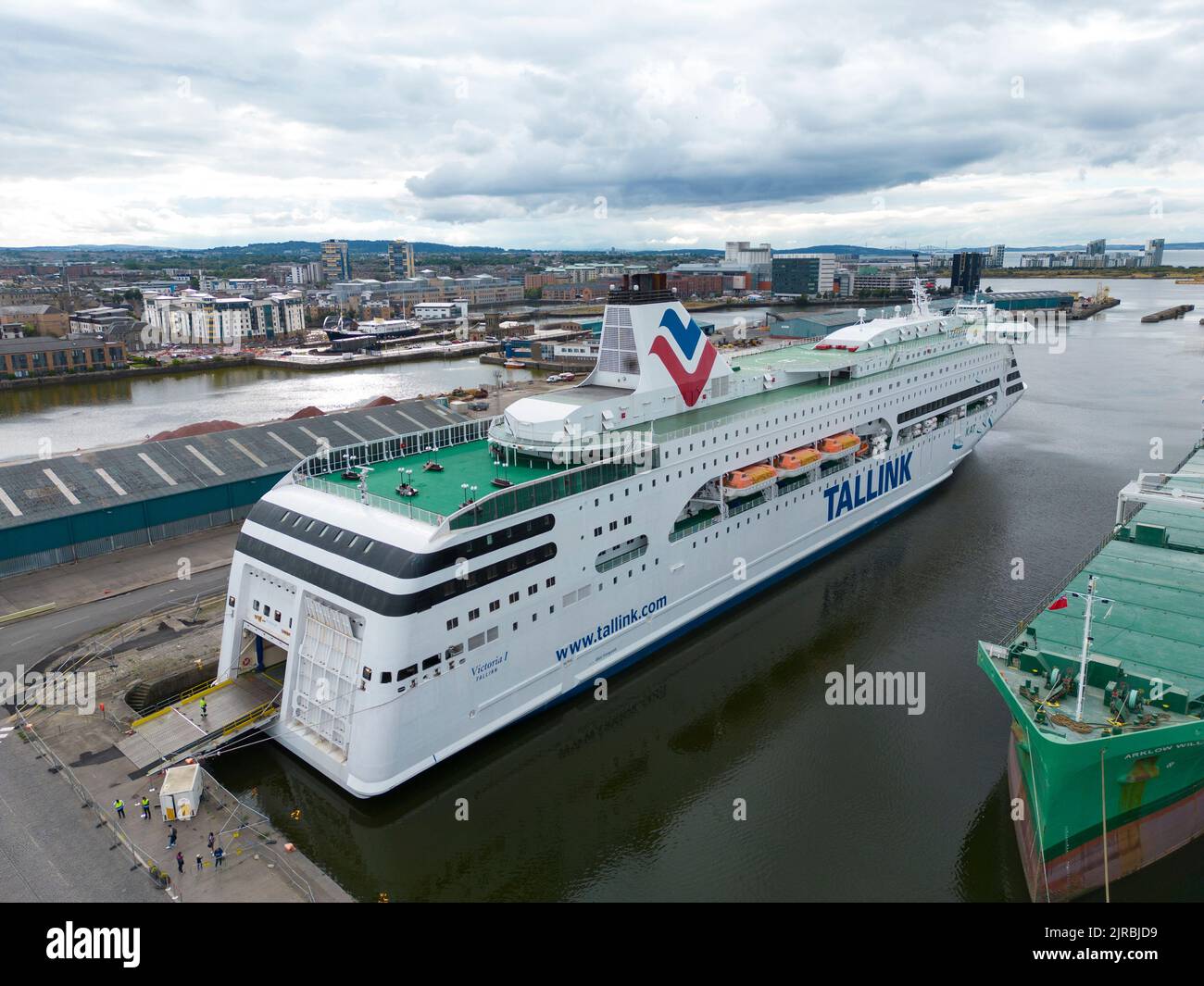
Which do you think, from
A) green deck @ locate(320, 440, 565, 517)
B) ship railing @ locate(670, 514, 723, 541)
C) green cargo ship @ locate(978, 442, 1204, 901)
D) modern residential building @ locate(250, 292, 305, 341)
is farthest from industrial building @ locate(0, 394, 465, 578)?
modern residential building @ locate(250, 292, 305, 341)

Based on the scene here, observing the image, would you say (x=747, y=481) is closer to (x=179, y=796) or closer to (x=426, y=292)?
(x=179, y=796)

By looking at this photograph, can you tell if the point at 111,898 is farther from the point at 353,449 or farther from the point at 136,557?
the point at 136,557

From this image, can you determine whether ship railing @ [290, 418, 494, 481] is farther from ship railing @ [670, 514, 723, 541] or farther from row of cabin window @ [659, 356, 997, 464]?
ship railing @ [670, 514, 723, 541]

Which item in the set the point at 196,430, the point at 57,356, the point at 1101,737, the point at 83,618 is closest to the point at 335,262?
the point at 57,356

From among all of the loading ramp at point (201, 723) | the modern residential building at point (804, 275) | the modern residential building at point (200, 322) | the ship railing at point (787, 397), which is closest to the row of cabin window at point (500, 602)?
the loading ramp at point (201, 723)

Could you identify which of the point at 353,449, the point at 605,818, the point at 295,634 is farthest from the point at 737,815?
the point at 353,449
